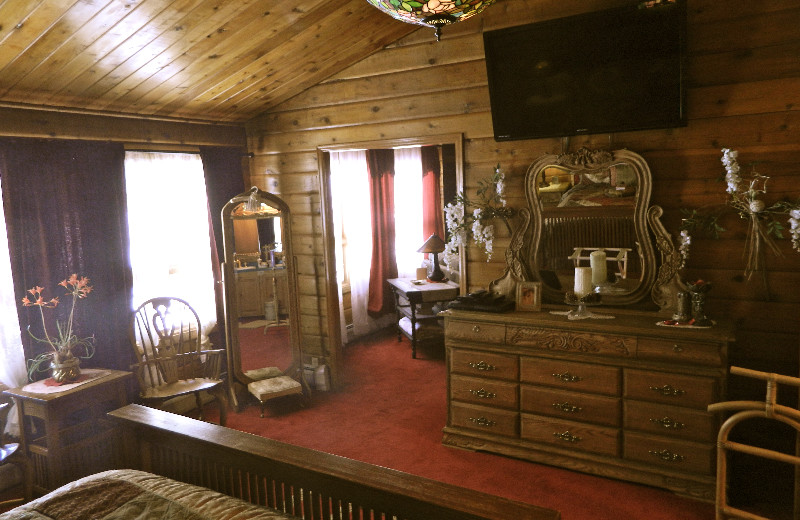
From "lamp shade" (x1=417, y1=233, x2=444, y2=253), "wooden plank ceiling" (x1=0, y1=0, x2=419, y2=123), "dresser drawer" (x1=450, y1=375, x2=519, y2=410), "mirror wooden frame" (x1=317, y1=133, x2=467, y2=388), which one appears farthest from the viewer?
"lamp shade" (x1=417, y1=233, x2=444, y2=253)

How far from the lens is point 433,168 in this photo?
641 centimetres

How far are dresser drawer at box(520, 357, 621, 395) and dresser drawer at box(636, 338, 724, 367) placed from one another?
193 millimetres

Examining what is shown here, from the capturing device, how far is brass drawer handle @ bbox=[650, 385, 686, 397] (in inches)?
110

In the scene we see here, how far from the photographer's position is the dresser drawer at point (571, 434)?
3.02 metres

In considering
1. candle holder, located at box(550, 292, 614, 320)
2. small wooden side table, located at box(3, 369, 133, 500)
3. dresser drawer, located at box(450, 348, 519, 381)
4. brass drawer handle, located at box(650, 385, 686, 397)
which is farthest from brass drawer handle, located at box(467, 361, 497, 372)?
small wooden side table, located at box(3, 369, 133, 500)

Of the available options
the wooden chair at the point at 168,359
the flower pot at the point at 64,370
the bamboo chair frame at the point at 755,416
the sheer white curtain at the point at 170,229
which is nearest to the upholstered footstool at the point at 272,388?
the wooden chair at the point at 168,359

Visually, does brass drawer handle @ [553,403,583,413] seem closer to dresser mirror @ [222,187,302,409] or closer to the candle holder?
the candle holder

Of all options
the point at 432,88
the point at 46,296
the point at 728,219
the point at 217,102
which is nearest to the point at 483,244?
the point at 432,88

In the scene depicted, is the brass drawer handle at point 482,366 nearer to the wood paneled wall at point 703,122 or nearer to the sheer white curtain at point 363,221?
the wood paneled wall at point 703,122

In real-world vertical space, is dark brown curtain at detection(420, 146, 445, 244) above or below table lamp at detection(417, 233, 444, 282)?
above

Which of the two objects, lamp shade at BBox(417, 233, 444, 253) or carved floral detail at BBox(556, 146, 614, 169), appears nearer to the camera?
carved floral detail at BBox(556, 146, 614, 169)

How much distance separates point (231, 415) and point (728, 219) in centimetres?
360

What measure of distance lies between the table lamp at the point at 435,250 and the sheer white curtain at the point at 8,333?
11.5ft

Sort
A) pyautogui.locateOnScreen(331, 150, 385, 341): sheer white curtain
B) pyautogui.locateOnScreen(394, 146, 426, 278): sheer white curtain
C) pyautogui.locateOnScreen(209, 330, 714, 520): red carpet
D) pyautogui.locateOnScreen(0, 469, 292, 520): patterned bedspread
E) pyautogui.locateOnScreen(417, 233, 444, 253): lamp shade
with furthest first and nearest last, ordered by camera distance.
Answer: pyautogui.locateOnScreen(394, 146, 426, 278): sheer white curtain, pyautogui.locateOnScreen(331, 150, 385, 341): sheer white curtain, pyautogui.locateOnScreen(417, 233, 444, 253): lamp shade, pyautogui.locateOnScreen(209, 330, 714, 520): red carpet, pyautogui.locateOnScreen(0, 469, 292, 520): patterned bedspread
